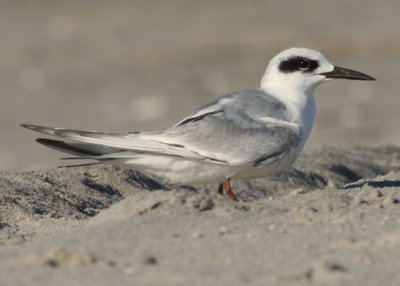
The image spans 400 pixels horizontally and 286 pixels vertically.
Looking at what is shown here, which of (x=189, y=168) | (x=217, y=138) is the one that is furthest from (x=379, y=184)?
(x=189, y=168)

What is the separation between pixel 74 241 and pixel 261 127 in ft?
5.54

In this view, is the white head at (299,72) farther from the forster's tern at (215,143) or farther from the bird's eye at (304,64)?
the forster's tern at (215,143)

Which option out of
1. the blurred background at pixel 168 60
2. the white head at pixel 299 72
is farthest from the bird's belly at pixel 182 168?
the blurred background at pixel 168 60

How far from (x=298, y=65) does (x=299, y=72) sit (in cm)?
5

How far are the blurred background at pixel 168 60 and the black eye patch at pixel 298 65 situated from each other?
4.48 m

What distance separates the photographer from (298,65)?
5.62 m

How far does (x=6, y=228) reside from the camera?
503cm

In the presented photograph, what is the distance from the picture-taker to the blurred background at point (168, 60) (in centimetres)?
1154

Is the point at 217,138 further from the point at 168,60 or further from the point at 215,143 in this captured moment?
the point at 168,60

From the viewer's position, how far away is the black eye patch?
560 centimetres

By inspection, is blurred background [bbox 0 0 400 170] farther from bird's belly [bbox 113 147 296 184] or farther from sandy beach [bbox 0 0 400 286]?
bird's belly [bbox 113 147 296 184]

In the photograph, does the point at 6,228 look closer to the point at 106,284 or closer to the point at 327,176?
the point at 106,284

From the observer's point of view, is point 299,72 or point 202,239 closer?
point 202,239

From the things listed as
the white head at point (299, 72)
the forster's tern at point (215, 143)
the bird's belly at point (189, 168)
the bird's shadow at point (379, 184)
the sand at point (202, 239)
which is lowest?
the bird's shadow at point (379, 184)
